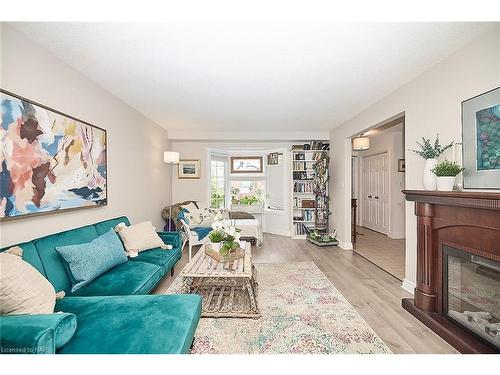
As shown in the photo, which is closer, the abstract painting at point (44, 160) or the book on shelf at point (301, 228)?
the abstract painting at point (44, 160)

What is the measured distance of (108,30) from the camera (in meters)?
1.81

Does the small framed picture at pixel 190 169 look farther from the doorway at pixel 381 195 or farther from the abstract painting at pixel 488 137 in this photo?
the abstract painting at pixel 488 137

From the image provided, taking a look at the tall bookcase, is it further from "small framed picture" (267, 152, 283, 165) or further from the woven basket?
the woven basket

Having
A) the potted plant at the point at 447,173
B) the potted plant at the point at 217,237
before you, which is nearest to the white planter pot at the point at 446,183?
the potted plant at the point at 447,173

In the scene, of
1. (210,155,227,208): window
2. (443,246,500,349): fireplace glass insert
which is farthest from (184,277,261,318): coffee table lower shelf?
(210,155,227,208): window

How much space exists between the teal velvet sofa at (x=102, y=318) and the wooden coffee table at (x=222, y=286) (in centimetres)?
45

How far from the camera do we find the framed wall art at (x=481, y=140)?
5.92ft

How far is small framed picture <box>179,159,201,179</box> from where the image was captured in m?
5.86

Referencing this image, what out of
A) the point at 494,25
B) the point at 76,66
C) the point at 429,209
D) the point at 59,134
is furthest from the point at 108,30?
the point at 429,209

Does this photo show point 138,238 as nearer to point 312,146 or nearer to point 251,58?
point 251,58

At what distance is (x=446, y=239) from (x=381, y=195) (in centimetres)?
430

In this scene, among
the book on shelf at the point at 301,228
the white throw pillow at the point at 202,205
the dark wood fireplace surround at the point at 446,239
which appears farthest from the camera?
the book on shelf at the point at 301,228

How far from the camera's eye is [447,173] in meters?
2.08

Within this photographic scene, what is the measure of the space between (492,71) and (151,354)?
3.10m
